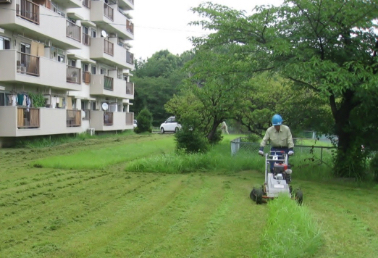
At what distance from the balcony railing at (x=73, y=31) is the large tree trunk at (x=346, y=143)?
1751 cm

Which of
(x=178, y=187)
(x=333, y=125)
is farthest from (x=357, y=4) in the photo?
(x=178, y=187)

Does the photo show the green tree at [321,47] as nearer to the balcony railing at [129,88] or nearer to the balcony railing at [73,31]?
the balcony railing at [73,31]

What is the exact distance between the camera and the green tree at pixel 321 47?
30.3 feet

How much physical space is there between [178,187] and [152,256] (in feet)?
16.1

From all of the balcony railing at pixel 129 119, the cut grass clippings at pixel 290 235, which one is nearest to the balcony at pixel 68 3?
the balcony railing at pixel 129 119

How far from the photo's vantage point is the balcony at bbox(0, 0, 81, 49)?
1752 centimetres

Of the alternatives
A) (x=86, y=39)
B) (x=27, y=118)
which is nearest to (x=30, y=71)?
(x=27, y=118)

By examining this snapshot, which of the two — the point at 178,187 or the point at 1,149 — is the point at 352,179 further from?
the point at 1,149

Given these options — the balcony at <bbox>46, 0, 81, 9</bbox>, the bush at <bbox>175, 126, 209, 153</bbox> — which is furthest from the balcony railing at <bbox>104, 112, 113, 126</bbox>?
the bush at <bbox>175, 126, 209, 153</bbox>

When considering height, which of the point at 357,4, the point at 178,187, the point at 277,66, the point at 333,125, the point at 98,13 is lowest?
the point at 178,187

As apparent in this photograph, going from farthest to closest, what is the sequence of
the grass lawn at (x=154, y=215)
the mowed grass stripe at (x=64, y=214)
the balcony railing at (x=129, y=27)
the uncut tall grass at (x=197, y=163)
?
the balcony railing at (x=129, y=27) < the uncut tall grass at (x=197, y=163) < the mowed grass stripe at (x=64, y=214) < the grass lawn at (x=154, y=215)

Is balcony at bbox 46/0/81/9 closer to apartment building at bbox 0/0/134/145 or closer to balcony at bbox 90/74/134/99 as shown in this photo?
apartment building at bbox 0/0/134/145

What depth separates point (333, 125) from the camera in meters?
11.5

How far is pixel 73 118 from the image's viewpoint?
23938mm
